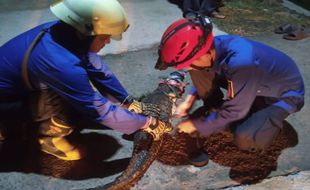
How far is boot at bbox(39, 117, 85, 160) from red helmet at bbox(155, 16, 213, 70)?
1.03 meters

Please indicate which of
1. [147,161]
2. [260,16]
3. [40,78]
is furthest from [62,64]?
[260,16]

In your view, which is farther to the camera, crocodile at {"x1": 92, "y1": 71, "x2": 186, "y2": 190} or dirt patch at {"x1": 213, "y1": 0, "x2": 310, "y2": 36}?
dirt patch at {"x1": 213, "y1": 0, "x2": 310, "y2": 36}

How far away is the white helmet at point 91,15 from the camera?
225 centimetres

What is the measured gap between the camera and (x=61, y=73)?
223cm

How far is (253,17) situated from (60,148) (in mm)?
3845

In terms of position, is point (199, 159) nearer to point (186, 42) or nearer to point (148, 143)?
point (148, 143)

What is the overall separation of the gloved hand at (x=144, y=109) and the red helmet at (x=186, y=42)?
2.23 ft

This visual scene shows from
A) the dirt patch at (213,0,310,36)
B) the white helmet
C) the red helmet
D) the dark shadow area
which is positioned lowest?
the dirt patch at (213,0,310,36)

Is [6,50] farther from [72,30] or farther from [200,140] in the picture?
[200,140]

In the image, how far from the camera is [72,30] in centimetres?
236

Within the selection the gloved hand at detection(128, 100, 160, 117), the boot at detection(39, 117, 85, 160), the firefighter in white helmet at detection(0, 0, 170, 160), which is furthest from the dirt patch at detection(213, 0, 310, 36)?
the boot at detection(39, 117, 85, 160)

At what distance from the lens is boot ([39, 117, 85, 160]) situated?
9.01 ft

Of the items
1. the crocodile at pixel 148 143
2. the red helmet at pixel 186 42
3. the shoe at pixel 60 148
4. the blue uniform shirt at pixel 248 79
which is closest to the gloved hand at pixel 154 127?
the crocodile at pixel 148 143

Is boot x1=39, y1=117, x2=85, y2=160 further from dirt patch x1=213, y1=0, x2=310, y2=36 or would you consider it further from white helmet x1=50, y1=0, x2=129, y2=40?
dirt patch x1=213, y1=0, x2=310, y2=36
